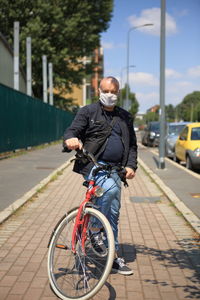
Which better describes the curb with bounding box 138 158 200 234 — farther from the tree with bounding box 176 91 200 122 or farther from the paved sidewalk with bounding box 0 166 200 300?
the tree with bounding box 176 91 200 122

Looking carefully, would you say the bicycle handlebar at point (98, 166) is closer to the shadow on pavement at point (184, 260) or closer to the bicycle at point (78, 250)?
the bicycle at point (78, 250)

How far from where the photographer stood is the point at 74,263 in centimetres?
368

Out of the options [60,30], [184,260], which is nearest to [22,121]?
[184,260]

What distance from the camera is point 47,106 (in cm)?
2650

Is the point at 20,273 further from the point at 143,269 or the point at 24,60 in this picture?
the point at 24,60

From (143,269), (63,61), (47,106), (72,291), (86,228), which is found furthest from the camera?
(63,61)

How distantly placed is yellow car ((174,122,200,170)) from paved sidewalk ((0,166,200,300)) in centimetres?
556

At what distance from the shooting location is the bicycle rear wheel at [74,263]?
132 inches

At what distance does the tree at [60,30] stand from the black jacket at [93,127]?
29898 millimetres

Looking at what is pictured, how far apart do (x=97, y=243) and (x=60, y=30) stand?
107 feet

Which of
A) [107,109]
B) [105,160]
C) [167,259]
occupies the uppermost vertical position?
[107,109]

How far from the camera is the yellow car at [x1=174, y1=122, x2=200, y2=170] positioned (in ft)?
44.4

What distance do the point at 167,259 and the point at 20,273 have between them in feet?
5.03

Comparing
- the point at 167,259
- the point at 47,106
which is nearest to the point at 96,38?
the point at 47,106
